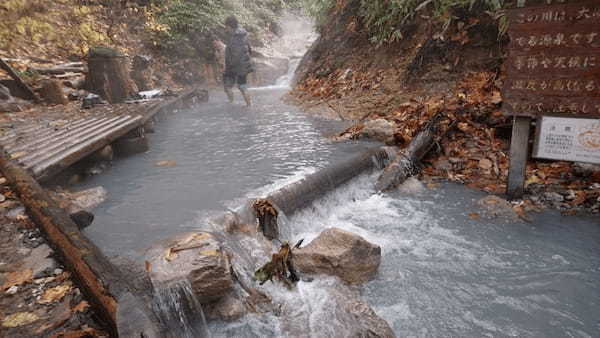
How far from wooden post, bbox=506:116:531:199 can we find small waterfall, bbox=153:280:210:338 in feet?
12.9

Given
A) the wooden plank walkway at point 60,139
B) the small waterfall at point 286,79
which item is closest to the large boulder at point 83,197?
the wooden plank walkway at point 60,139

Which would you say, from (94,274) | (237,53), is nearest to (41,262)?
(94,274)

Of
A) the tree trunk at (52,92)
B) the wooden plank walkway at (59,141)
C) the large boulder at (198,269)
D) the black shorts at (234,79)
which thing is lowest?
the large boulder at (198,269)

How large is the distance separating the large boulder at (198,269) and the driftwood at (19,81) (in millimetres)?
7937

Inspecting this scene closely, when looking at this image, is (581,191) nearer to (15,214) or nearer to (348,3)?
(15,214)

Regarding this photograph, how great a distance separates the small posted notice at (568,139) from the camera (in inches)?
139

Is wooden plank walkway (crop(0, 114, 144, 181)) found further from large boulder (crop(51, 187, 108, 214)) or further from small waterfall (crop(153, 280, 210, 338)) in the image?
small waterfall (crop(153, 280, 210, 338))

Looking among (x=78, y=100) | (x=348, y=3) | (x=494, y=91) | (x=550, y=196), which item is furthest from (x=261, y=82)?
(x=550, y=196)

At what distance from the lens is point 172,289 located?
2312 millimetres

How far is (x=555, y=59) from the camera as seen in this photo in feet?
11.5

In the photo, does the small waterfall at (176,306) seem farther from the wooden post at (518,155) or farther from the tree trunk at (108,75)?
the tree trunk at (108,75)

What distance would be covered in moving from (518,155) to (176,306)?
161 inches

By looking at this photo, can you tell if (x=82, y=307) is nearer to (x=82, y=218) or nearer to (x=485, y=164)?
(x=82, y=218)

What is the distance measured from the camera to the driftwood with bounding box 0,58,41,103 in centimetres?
780
